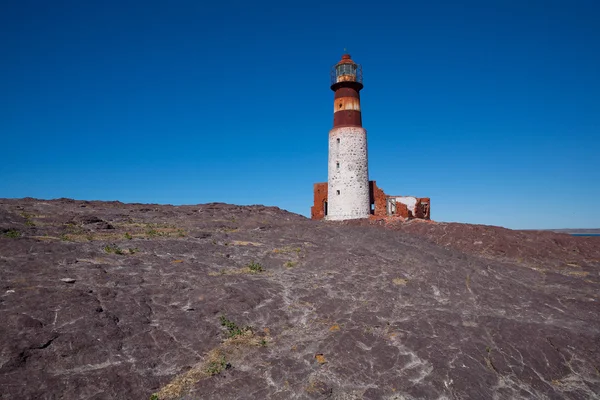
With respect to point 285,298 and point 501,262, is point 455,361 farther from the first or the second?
point 501,262

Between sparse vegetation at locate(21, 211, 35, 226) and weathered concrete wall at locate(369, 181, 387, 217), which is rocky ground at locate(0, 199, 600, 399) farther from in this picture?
weathered concrete wall at locate(369, 181, 387, 217)

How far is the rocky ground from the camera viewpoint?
29.0 feet

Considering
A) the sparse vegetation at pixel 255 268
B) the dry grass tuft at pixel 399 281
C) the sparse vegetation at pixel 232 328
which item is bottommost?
the sparse vegetation at pixel 232 328

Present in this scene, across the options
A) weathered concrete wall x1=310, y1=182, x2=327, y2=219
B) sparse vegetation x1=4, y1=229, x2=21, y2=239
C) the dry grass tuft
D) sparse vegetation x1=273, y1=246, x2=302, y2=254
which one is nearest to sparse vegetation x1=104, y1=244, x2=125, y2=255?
sparse vegetation x1=4, y1=229, x2=21, y2=239

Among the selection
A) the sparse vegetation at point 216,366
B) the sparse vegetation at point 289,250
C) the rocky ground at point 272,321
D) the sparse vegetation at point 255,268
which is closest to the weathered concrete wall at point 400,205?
the rocky ground at point 272,321

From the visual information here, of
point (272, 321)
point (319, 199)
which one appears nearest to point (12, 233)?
point (272, 321)

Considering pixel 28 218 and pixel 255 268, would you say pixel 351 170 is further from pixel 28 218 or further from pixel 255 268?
pixel 28 218

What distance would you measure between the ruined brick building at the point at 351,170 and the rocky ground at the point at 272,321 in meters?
16.2

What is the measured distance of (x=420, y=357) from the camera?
10656 millimetres

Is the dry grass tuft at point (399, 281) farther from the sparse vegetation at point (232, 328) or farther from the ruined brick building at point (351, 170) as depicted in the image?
the ruined brick building at point (351, 170)

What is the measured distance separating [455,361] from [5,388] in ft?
34.9

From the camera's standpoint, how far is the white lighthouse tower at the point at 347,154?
122 ft

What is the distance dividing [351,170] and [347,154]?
161cm

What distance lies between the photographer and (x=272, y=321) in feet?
39.4
